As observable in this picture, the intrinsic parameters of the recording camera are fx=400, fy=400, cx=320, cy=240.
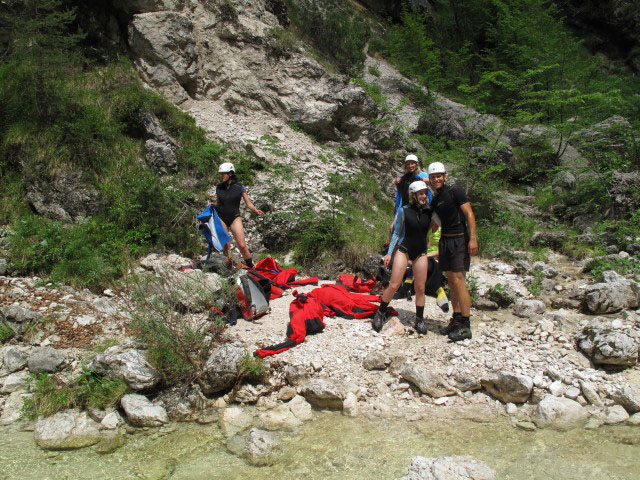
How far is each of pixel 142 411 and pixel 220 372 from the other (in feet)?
2.45

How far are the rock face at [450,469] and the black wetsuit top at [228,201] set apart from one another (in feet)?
15.2

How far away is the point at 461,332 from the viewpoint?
4480 millimetres

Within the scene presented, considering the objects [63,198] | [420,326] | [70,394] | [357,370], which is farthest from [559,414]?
[63,198]

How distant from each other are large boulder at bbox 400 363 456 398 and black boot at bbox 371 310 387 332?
34.7 inches

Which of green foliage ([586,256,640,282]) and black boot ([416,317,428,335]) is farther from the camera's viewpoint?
green foliage ([586,256,640,282])

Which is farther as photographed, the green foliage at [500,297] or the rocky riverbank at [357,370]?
the green foliage at [500,297]

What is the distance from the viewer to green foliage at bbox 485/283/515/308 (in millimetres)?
5461

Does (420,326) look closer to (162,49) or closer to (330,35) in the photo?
(162,49)

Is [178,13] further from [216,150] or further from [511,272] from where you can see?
[511,272]

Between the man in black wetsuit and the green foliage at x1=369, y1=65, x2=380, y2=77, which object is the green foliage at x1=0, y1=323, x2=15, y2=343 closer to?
the man in black wetsuit

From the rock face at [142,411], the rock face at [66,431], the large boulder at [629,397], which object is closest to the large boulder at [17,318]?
the rock face at [66,431]

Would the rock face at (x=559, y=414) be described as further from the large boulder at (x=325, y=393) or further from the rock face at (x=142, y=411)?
the rock face at (x=142, y=411)

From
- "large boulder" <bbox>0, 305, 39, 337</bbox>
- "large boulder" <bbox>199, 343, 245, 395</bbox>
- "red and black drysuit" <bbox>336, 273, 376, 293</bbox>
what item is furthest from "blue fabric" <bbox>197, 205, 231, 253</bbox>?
"large boulder" <bbox>199, 343, 245, 395</bbox>

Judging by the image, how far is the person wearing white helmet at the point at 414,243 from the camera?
465cm
